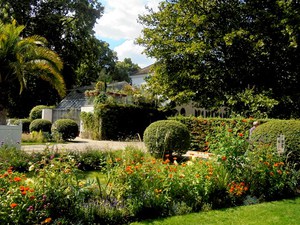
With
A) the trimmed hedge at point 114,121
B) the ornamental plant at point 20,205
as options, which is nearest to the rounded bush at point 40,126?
the trimmed hedge at point 114,121

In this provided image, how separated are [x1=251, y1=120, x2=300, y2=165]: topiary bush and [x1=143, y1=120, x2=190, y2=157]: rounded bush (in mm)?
2847

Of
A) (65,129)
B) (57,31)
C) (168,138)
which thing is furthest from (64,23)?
(168,138)

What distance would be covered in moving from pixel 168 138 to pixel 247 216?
577 centimetres

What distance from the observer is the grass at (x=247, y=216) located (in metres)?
4.71

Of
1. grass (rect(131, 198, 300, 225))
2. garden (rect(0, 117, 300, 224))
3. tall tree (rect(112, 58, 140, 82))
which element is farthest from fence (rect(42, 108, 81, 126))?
tall tree (rect(112, 58, 140, 82))

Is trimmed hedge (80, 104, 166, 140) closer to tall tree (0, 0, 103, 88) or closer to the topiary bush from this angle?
the topiary bush

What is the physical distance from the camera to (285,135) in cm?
820

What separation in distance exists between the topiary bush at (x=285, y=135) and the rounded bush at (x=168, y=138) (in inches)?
112

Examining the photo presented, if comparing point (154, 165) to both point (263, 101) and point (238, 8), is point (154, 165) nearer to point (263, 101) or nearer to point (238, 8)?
point (263, 101)

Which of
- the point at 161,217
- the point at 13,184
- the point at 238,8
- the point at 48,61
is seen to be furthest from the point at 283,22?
the point at 13,184

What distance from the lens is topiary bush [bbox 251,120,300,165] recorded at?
803cm

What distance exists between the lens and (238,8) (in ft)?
59.7

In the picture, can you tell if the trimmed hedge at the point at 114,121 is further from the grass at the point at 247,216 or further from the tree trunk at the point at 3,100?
the grass at the point at 247,216

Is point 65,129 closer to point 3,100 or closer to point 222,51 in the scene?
point 3,100
